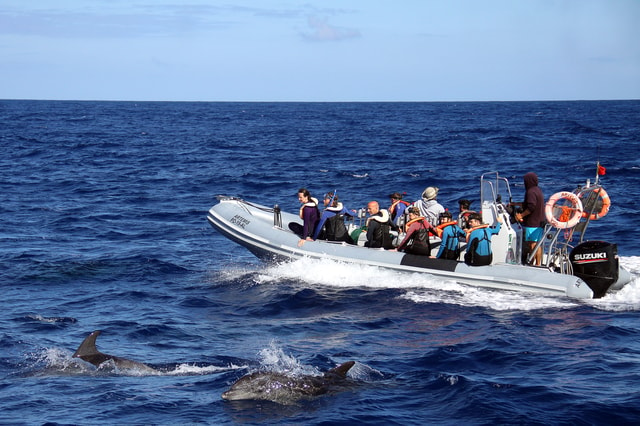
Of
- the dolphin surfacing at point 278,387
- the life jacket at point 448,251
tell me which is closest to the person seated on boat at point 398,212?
the life jacket at point 448,251

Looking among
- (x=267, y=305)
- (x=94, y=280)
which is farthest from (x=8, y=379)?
(x=94, y=280)

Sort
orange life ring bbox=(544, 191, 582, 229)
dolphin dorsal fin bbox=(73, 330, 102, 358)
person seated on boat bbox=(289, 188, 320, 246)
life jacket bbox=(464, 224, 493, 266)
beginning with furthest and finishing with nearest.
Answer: person seated on boat bbox=(289, 188, 320, 246)
life jacket bbox=(464, 224, 493, 266)
orange life ring bbox=(544, 191, 582, 229)
dolphin dorsal fin bbox=(73, 330, 102, 358)

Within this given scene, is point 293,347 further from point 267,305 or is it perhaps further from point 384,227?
point 384,227

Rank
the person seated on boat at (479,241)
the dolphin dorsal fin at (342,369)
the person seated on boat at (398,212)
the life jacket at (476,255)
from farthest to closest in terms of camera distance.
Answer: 1. the person seated on boat at (398,212)
2. the life jacket at (476,255)
3. the person seated on boat at (479,241)
4. the dolphin dorsal fin at (342,369)

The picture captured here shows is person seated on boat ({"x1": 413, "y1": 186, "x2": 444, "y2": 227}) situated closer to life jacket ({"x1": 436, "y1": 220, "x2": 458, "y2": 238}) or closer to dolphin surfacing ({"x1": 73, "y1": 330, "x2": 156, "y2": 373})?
life jacket ({"x1": 436, "y1": 220, "x2": 458, "y2": 238})

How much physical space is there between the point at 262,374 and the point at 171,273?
26.3ft

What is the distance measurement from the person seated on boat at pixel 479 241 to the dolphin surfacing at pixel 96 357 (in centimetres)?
627

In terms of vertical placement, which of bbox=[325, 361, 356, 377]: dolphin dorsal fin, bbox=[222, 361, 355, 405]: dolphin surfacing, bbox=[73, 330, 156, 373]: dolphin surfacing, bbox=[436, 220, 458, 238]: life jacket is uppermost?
bbox=[436, 220, 458, 238]: life jacket

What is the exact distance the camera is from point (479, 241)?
1449 centimetres

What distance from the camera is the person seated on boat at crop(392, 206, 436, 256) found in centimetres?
1512

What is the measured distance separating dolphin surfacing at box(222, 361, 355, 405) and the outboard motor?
5985 mm

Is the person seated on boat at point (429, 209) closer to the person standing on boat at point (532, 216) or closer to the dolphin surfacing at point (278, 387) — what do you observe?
the person standing on boat at point (532, 216)

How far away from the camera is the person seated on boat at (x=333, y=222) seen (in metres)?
16.4

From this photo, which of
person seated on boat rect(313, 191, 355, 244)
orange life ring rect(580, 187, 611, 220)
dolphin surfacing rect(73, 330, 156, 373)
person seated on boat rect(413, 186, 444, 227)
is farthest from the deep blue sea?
person seated on boat rect(413, 186, 444, 227)
